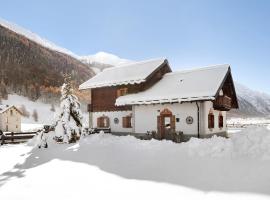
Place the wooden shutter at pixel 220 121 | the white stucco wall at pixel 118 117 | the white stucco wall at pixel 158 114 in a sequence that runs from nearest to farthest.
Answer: the white stucco wall at pixel 158 114, the wooden shutter at pixel 220 121, the white stucco wall at pixel 118 117

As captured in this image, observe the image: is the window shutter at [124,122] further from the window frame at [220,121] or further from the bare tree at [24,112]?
the bare tree at [24,112]

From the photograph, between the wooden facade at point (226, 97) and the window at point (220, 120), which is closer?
the wooden facade at point (226, 97)

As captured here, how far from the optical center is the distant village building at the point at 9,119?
43.5 m

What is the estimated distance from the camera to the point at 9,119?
1741 inches

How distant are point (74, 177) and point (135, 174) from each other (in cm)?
268

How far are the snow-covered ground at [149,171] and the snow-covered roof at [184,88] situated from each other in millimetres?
5562

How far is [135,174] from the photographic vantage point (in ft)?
38.1

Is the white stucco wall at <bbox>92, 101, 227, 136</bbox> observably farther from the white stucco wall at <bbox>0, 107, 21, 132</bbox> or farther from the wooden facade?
the white stucco wall at <bbox>0, 107, 21, 132</bbox>

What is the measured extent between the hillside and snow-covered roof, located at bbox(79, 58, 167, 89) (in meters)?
58.1

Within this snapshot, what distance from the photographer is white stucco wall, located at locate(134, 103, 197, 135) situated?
72.2 ft

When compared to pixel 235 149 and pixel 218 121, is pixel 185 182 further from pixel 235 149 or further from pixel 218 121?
pixel 218 121

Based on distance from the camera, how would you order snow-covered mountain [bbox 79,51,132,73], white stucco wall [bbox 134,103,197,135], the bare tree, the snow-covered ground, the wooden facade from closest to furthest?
the snow-covered ground → white stucco wall [bbox 134,103,197,135] → the wooden facade → the bare tree → snow-covered mountain [bbox 79,51,132,73]

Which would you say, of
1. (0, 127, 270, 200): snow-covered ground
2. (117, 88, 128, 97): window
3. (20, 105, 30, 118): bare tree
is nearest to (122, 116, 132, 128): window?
(117, 88, 128, 97): window

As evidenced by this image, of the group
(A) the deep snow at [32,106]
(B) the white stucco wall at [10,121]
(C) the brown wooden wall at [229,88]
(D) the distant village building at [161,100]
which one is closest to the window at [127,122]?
(D) the distant village building at [161,100]
